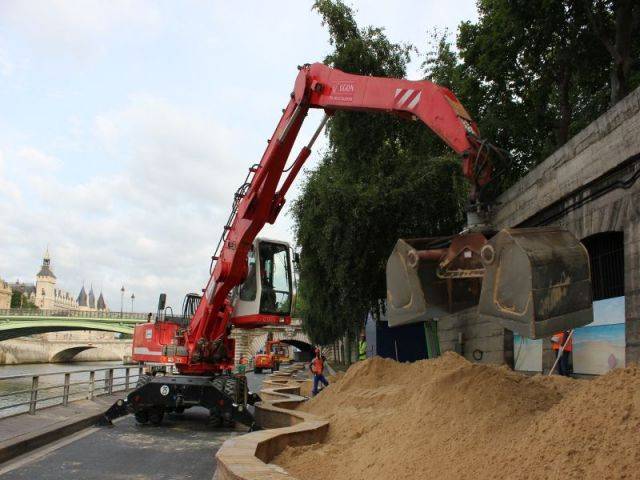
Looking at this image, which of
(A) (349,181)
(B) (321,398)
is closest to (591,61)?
(A) (349,181)

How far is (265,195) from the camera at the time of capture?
1146 cm

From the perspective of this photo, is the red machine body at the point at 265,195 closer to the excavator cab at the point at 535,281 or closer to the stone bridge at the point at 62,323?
the excavator cab at the point at 535,281

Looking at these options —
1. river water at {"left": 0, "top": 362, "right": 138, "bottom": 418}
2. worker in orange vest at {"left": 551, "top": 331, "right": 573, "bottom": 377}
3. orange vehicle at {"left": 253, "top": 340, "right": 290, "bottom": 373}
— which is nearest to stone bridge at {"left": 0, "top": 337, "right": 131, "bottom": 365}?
river water at {"left": 0, "top": 362, "right": 138, "bottom": 418}

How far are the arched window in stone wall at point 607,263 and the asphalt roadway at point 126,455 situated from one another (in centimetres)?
689

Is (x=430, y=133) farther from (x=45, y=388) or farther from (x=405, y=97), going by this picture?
(x=45, y=388)

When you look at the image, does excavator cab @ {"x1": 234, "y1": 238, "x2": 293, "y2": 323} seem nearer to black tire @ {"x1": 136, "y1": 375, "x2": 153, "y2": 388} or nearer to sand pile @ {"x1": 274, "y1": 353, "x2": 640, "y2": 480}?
black tire @ {"x1": 136, "y1": 375, "x2": 153, "y2": 388}

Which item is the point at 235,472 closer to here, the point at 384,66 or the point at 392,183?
the point at 392,183

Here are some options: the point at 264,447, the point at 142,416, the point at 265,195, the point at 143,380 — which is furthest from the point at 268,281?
the point at 264,447

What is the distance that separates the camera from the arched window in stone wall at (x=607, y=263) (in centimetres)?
934

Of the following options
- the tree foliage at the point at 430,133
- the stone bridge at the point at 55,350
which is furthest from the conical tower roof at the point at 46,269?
the tree foliage at the point at 430,133

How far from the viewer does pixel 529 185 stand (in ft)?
38.6

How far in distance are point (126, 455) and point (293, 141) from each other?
6.15 m

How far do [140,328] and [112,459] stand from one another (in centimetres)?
618

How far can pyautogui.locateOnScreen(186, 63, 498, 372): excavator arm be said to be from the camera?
7.89 metres
